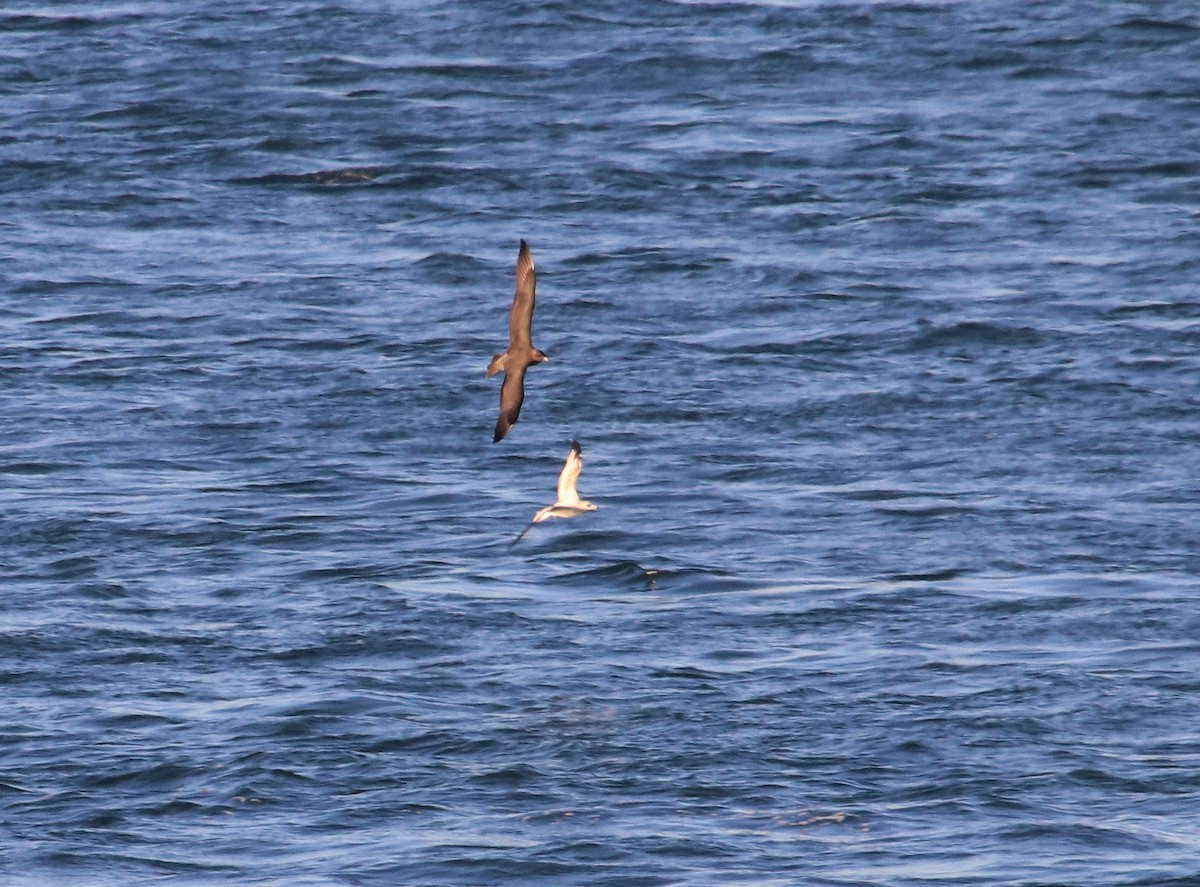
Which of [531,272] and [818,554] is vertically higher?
[531,272]

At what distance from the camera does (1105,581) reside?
16.1m

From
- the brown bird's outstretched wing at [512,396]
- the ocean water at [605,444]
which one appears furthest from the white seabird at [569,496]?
the ocean water at [605,444]

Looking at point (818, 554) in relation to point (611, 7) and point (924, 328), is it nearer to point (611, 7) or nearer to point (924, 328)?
point (924, 328)

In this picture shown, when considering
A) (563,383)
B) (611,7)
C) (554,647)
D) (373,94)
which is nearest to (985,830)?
(554,647)

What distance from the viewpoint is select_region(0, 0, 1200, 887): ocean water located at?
13.3m

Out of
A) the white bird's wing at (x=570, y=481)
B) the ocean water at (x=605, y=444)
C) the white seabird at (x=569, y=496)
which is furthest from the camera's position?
the white bird's wing at (x=570, y=481)

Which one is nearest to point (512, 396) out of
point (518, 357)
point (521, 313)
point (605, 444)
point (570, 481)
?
point (518, 357)

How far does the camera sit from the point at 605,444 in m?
18.8

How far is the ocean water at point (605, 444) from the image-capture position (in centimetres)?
1333

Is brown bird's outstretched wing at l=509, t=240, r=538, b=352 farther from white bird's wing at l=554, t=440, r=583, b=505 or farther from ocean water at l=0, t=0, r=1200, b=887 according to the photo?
ocean water at l=0, t=0, r=1200, b=887

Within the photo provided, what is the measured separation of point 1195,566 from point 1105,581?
69cm

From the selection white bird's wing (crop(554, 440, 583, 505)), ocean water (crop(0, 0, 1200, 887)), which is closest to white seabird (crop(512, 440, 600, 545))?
white bird's wing (crop(554, 440, 583, 505))

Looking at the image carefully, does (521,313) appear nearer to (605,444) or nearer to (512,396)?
(512,396)

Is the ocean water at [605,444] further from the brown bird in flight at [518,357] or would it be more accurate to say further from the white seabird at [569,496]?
the brown bird in flight at [518,357]
